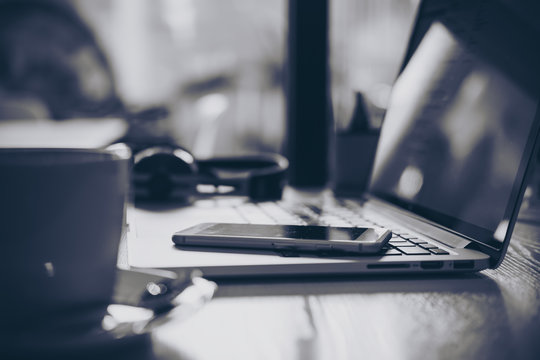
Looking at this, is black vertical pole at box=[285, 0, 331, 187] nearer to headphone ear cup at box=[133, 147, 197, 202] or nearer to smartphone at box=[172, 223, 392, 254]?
headphone ear cup at box=[133, 147, 197, 202]

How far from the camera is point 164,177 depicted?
0.81 metres

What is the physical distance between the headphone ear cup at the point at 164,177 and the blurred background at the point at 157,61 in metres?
1.88

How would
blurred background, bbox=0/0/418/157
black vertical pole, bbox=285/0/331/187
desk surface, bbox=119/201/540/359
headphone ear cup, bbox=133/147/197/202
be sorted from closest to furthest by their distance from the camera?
1. desk surface, bbox=119/201/540/359
2. headphone ear cup, bbox=133/147/197/202
3. black vertical pole, bbox=285/0/331/187
4. blurred background, bbox=0/0/418/157

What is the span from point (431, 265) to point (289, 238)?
0.40 feet

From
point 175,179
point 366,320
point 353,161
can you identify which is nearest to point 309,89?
point 353,161

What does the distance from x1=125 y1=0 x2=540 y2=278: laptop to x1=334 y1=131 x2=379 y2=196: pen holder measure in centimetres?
13

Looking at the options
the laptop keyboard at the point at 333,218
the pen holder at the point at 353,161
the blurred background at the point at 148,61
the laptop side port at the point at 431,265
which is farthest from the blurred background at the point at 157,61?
the laptop side port at the point at 431,265

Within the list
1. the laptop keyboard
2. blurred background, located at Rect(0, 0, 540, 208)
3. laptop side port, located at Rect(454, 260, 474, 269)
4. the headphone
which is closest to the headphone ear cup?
the headphone

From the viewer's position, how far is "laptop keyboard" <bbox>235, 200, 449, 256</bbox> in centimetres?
42

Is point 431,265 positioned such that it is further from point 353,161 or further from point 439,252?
point 353,161

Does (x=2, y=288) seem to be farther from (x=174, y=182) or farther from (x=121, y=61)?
(x=121, y=61)

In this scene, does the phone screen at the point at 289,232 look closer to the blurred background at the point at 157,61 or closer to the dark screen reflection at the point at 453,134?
the dark screen reflection at the point at 453,134

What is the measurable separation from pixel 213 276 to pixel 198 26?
262 centimetres

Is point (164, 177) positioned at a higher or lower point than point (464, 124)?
lower
